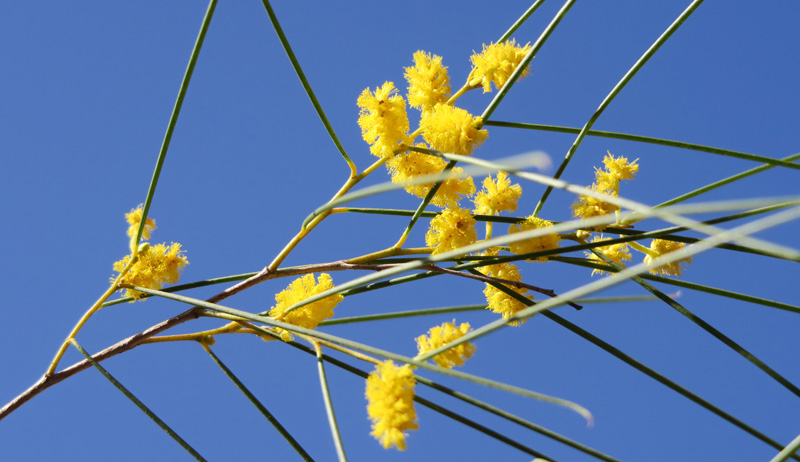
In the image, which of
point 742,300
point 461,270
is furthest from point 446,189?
point 742,300

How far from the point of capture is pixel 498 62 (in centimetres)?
147

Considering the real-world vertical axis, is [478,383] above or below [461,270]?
below

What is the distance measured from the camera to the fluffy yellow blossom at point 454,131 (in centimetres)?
131

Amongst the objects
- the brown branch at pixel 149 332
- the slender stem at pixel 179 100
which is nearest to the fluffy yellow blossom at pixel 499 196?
the brown branch at pixel 149 332

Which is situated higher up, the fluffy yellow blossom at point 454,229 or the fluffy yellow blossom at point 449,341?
the fluffy yellow blossom at point 454,229

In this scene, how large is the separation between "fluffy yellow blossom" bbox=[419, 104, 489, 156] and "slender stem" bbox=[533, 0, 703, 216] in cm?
17

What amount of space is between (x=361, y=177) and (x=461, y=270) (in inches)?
12.2

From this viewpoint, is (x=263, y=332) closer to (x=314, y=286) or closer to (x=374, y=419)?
(x=314, y=286)

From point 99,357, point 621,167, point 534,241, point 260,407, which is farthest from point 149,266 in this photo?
point 621,167

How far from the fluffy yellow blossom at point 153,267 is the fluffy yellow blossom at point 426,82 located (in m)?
0.69

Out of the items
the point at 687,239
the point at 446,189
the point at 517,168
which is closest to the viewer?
the point at 517,168

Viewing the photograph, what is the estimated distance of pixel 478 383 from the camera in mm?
956

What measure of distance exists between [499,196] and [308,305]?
1.64 feet

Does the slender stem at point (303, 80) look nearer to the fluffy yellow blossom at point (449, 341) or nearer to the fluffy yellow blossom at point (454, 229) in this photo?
the fluffy yellow blossom at point (454, 229)
